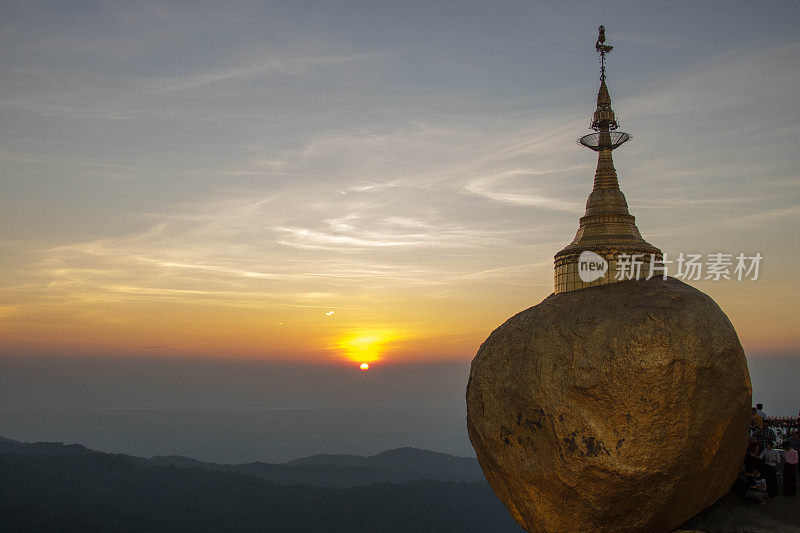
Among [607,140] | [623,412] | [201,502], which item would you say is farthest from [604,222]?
[201,502]

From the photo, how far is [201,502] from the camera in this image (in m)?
137

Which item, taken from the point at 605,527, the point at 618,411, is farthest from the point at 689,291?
the point at 605,527

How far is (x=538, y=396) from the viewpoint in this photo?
13.7 metres

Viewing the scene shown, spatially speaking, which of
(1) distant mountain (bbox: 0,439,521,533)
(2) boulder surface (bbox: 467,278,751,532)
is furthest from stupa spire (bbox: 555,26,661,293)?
(1) distant mountain (bbox: 0,439,521,533)

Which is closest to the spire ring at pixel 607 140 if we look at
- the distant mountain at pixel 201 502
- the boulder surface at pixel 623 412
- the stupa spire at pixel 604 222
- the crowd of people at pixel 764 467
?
the stupa spire at pixel 604 222

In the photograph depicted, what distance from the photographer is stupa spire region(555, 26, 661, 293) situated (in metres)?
17.7

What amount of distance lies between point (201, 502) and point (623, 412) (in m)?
144

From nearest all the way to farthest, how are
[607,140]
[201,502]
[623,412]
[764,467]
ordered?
[623,412]
[764,467]
[607,140]
[201,502]

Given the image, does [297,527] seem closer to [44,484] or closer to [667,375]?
[44,484]

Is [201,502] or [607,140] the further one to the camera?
[201,502]

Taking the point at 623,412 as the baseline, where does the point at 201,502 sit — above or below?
below

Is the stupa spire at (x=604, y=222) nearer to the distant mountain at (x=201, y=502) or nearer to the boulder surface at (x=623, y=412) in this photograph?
the boulder surface at (x=623, y=412)

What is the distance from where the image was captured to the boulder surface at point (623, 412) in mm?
12438

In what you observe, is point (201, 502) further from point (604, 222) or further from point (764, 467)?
point (764, 467)
